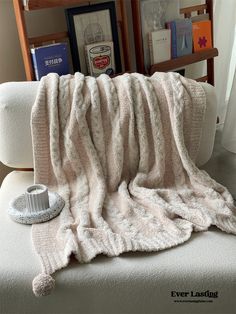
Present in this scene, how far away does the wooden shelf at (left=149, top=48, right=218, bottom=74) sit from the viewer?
6.19 feet

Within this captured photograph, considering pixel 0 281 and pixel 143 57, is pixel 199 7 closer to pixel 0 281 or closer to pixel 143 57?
pixel 143 57

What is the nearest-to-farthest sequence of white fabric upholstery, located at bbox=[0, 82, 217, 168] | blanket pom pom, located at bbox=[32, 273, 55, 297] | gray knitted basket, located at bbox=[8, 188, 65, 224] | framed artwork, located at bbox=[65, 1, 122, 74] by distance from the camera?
blanket pom pom, located at bbox=[32, 273, 55, 297]
gray knitted basket, located at bbox=[8, 188, 65, 224]
white fabric upholstery, located at bbox=[0, 82, 217, 168]
framed artwork, located at bbox=[65, 1, 122, 74]

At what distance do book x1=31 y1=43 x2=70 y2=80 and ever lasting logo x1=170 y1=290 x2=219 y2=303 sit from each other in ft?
3.10

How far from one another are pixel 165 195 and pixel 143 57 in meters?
0.74

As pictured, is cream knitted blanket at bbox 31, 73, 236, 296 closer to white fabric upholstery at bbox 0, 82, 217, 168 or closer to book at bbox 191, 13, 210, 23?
white fabric upholstery at bbox 0, 82, 217, 168

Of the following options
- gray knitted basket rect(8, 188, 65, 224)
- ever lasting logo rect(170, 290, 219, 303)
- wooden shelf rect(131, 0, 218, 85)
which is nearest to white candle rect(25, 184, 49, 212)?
gray knitted basket rect(8, 188, 65, 224)

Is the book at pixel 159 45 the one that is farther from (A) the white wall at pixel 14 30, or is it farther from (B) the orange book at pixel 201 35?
(A) the white wall at pixel 14 30

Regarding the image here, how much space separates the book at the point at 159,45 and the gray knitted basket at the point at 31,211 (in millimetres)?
835

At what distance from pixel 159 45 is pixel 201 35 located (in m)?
0.26

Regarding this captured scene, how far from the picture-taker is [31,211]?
4.26 ft

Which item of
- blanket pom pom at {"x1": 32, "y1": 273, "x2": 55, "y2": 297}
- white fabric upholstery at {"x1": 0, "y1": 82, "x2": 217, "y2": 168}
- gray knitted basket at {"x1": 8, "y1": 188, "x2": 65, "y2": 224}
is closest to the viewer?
blanket pom pom at {"x1": 32, "y1": 273, "x2": 55, "y2": 297}

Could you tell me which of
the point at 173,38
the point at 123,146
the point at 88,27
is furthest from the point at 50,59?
the point at 173,38

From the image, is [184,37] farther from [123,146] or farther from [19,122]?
[19,122]

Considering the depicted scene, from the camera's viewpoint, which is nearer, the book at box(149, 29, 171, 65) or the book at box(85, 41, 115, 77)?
the book at box(85, 41, 115, 77)
